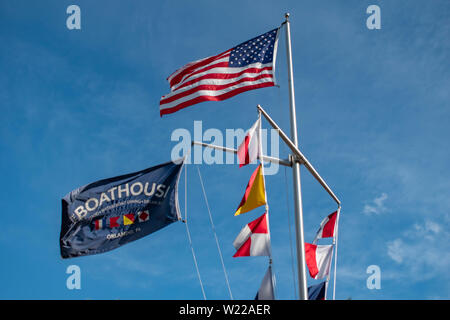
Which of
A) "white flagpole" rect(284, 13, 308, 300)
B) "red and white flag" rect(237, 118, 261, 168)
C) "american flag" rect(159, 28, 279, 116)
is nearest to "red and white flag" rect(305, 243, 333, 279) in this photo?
"white flagpole" rect(284, 13, 308, 300)

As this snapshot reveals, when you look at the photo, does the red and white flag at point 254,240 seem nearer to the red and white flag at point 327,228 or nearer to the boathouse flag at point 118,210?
the boathouse flag at point 118,210

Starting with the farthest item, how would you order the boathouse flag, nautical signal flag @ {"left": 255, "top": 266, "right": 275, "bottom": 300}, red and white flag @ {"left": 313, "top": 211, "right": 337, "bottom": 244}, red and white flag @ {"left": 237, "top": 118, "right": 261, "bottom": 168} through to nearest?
red and white flag @ {"left": 313, "top": 211, "right": 337, "bottom": 244} < the boathouse flag < red and white flag @ {"left": 237, "top": 118, "right": 261, "bottom": 168} < nautical signal flag @ {"left": 255, "top": 266, "right": 275, "bottom": 300}

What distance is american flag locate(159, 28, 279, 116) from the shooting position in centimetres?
1638

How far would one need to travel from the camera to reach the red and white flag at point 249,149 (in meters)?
14.5

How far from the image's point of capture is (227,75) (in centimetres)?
1680

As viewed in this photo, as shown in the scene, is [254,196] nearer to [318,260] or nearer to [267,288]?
[267,288]

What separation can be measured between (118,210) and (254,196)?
4.16 metres

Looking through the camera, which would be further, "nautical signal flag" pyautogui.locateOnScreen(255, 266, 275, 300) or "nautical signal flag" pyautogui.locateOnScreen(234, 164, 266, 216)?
"nautical signal flag" pyautogui.locateOnScreen(234, 164, 266, 216)

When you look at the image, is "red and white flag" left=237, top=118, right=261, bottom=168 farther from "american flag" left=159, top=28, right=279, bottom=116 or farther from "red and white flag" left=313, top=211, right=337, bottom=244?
"red and white flag" left=313, top=211, right=337, bottom=244

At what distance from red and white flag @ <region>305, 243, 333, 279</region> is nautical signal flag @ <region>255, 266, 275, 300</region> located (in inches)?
152

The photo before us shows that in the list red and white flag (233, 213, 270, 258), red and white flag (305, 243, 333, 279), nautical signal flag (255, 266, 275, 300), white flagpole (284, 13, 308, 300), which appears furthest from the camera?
red and white flag (305, 243, 333, 279)
